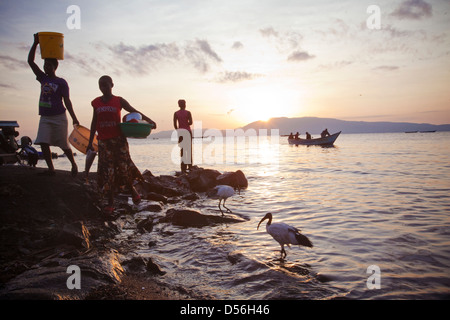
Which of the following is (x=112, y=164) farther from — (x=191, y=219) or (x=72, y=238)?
(x=191, y=219)

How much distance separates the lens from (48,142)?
20.4ft

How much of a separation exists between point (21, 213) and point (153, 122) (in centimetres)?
336

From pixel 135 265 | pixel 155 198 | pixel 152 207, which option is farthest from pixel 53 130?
pixel 155 198

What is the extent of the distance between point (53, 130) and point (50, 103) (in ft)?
2.06

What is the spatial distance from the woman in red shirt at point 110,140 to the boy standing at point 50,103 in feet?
2.67

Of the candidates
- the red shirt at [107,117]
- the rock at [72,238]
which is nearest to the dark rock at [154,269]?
the rock at [72,238]

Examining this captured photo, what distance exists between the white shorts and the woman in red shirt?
27.6 inches

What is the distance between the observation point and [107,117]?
605 centimetres

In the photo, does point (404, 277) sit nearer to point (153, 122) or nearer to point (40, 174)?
point (153, 122)

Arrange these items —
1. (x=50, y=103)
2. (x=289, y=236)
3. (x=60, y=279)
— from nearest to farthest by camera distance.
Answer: (x=60, y=279), (x=289, y=236), (x=50, y=103)

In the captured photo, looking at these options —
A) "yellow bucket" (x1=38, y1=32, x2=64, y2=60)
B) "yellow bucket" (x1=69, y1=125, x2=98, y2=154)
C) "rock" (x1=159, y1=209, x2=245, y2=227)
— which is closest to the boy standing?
"yellow bucket" (x1=38, y1=32, x2=64, y2=60)

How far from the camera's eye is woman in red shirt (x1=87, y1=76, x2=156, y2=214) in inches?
238

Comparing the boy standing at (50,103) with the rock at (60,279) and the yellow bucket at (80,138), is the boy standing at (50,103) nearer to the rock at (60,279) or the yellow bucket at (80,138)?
the yellow bucket at (80,138)

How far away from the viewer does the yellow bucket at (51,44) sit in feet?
19.7
